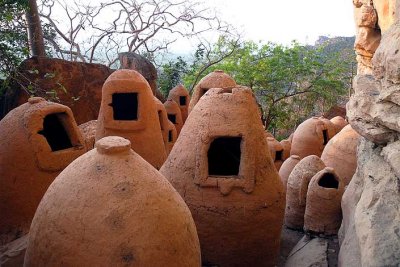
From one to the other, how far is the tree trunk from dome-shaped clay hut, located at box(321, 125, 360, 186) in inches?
342

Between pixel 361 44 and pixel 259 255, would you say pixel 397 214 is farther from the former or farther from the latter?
pixel 361 44

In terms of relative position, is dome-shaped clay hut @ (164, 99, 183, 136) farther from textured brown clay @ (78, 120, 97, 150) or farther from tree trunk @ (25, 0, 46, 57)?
tree trunk @ (25, 0, 46, 57)

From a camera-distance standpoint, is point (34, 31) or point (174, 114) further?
point (34, 31)

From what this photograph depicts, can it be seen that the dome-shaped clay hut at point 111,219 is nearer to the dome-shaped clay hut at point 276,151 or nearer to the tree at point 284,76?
the dome-shaped clay hut at point 276,151

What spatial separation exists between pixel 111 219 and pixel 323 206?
370 centimetres

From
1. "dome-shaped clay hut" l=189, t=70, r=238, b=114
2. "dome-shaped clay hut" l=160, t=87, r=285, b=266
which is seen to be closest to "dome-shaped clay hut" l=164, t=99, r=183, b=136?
"dome-shaped clay hut" l=189, t=70, r=238, b=114

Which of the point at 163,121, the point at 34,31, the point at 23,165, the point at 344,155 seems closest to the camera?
the point at 23,165

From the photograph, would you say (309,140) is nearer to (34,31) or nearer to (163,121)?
(163,121)

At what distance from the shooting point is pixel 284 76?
16.3m

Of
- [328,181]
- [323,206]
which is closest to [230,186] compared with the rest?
[323,206]

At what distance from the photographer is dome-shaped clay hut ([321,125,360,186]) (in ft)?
22.9

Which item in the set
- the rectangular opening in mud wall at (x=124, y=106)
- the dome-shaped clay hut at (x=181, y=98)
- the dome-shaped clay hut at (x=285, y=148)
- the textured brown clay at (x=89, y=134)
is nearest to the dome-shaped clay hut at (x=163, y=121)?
the rectangular opening in mud wall at (x=124, y=106)

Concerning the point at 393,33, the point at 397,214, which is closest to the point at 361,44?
the point at 393,33

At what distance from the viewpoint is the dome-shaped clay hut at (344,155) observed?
22.9 ft
